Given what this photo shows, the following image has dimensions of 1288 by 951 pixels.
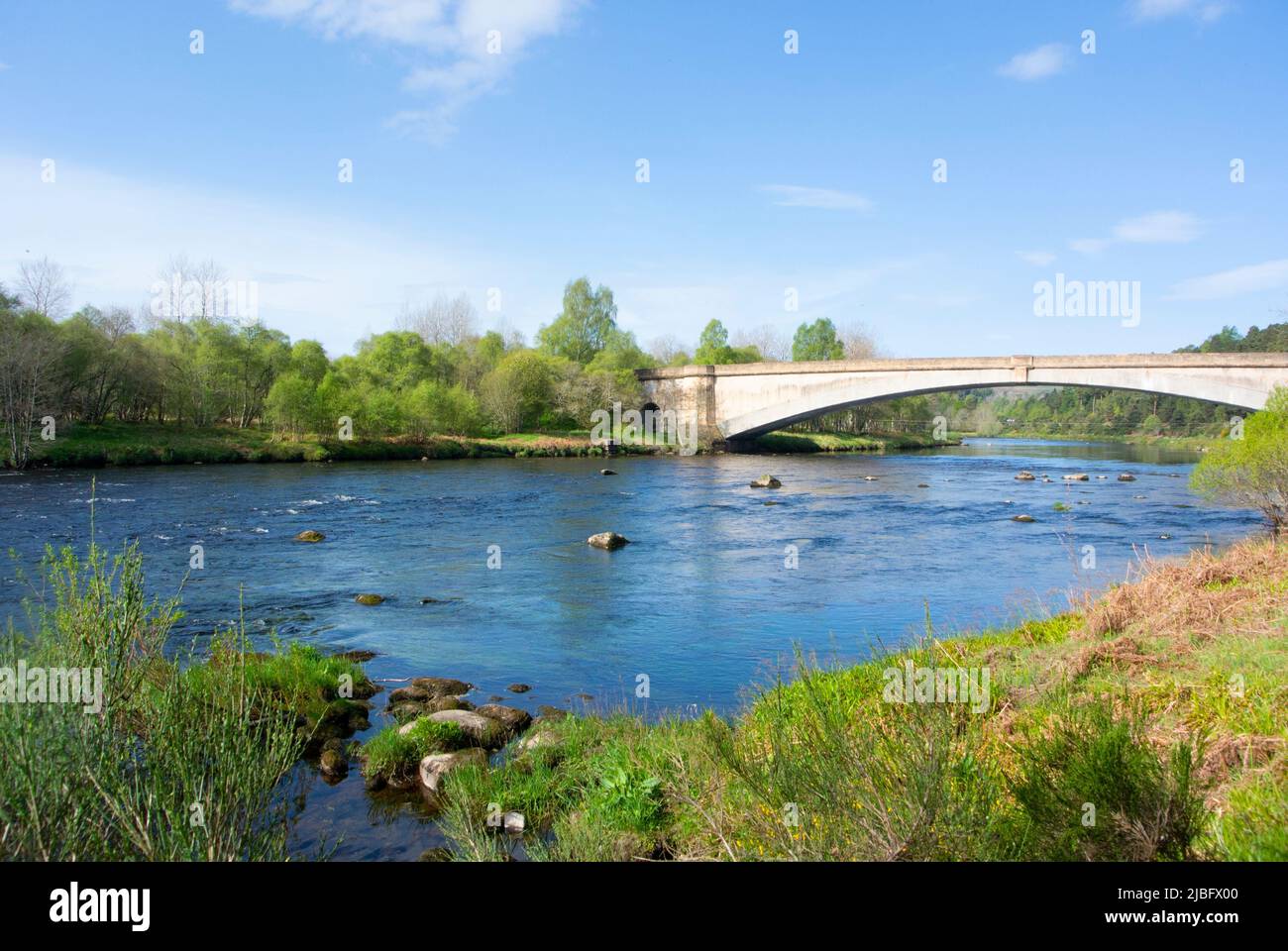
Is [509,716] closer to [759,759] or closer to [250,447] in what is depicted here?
[759,759]

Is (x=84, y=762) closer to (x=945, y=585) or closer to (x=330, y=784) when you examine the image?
(x=330, y=784)

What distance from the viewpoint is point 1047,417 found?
149 meters

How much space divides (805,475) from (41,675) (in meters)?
49.0

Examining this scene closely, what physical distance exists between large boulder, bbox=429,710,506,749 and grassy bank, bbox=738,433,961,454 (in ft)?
216

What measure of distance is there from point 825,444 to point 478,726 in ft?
244

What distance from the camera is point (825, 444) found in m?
82.4

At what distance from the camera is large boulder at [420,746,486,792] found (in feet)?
31.3

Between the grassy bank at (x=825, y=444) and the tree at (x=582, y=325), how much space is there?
984 inches

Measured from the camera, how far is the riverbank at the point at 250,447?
4612 cm

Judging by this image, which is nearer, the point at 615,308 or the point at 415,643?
the point at 415,643

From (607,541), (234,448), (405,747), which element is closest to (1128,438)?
(234,448)

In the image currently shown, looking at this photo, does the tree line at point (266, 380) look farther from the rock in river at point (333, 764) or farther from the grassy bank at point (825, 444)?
the rock in river at point (333, 764)

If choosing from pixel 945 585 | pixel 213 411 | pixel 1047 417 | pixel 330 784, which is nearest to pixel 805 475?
pixel 945 585

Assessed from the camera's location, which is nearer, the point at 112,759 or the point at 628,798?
the point at 112,759
